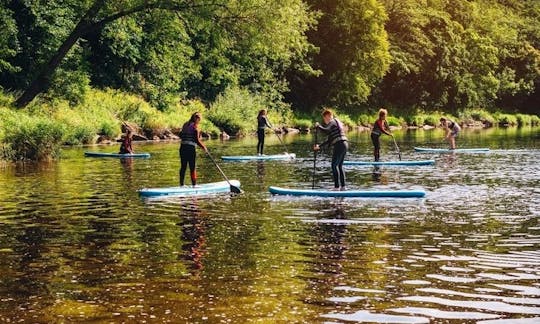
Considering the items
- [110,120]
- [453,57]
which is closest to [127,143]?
[110,120]

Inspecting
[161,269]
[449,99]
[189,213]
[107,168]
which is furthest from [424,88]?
[161,269]

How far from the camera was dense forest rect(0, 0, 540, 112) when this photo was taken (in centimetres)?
3997

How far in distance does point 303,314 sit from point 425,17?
8056cm

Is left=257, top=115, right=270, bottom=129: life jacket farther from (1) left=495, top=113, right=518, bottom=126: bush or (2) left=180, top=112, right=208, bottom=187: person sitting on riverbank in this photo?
(1) left=495, top=113, right=518, bottom=126: bush

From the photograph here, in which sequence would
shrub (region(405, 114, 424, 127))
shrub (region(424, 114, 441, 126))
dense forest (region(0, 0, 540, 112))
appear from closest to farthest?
1. dense forest (region(0, 0, 540, 112))
2. shrub (region(405, 114, 424, 127))
3. shrub (region(424, 114, 441, 126))

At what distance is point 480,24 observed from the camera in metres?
99.4

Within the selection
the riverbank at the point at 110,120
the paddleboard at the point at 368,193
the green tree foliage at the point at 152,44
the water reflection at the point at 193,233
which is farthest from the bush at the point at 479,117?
the water reflection at the point at 193,233

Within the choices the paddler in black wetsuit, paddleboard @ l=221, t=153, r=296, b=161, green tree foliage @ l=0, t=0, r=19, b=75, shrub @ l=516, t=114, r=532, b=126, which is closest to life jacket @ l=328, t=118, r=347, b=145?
the paddler in black wetsuit

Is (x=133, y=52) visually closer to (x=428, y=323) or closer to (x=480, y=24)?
(x=428, y=323)

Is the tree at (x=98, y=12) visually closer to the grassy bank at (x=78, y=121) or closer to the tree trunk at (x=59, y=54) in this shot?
the tree trunk at (x=59, y=54)

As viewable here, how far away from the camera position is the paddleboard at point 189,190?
19234mm

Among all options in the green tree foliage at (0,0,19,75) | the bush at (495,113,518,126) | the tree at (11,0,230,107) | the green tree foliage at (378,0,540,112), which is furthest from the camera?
the bush at (495,113,518,126)

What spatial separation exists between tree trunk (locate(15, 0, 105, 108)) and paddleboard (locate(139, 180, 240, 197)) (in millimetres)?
20480

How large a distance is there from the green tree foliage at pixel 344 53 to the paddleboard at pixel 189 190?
182 ft
